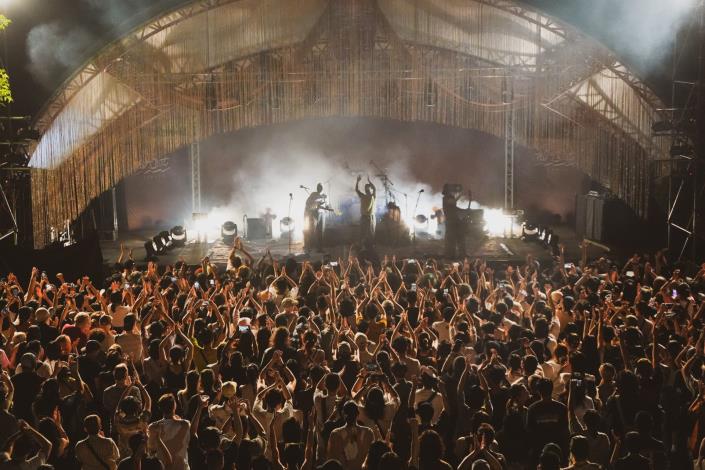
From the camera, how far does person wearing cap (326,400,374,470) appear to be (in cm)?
473

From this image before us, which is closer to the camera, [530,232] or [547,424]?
[547,424]

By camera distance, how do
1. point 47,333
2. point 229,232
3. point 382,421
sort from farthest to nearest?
point 229,232
point 47,333
point 382,421

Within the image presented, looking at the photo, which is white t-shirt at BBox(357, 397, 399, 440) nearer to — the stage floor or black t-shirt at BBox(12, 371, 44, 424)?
black t-shirt at BBox(12, 371, 44, 424)

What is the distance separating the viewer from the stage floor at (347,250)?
17.4 meters

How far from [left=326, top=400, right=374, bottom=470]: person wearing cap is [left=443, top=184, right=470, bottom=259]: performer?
38.7 ft

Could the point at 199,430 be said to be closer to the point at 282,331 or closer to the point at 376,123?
the point at 282,331

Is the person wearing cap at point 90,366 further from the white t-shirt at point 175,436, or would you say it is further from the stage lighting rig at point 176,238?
the stage lighting rig at point 176,238

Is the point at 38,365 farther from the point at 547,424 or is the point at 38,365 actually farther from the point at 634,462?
the point at 634,462

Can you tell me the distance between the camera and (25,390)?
18.7ft

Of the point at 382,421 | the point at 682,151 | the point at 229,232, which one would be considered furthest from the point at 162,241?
the point at 382,421

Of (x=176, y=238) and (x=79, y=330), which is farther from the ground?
(x=176, y=238)

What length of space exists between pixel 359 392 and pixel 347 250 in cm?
1302

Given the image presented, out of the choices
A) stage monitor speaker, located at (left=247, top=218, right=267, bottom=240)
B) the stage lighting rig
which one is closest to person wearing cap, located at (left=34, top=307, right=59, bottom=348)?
the stage lighting rig

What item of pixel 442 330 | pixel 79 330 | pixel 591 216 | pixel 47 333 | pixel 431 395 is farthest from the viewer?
pixel 591 216
